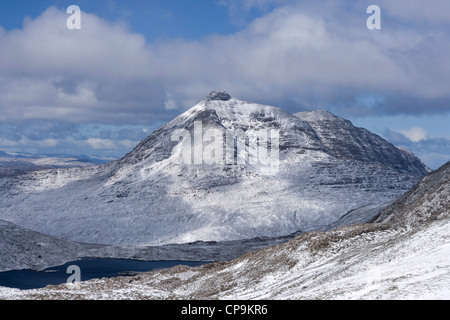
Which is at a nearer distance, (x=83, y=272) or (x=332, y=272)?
(x=332, y=272)

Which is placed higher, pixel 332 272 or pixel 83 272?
pixel 332 272

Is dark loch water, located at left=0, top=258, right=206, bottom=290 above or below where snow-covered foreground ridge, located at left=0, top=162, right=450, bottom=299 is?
below

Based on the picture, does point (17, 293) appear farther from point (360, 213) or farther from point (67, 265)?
point (360, 213)

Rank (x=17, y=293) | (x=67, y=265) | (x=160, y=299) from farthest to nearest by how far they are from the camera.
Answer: (x=67, y=265)
(x=160, y=299)
(x=17, y=293)
